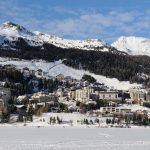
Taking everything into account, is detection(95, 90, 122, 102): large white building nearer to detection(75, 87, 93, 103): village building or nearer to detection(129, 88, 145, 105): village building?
detection(75, 87, 93, 103): village building

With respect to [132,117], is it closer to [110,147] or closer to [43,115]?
[43,115]

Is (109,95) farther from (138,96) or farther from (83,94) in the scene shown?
(138,96)

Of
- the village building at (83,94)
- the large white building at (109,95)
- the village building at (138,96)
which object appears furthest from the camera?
the village building at (138,96)

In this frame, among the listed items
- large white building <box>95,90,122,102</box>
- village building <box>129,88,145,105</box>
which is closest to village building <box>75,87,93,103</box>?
large white building <box>95,90,122,102</box>

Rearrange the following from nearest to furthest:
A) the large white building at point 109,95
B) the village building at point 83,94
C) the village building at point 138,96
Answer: the village building at point 83,94 → the large white building at point 109,95 → the village building at point 138,96

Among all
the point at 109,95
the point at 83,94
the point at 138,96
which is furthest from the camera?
the point at 138,96

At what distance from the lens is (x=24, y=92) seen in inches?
7495

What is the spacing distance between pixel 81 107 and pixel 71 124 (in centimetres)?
3195

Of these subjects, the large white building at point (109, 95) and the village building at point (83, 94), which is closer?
the village building at point (83, 94)

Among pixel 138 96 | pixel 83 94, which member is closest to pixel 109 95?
pixel 83 94

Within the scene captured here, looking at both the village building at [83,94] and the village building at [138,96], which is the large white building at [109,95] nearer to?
the village building at [83,94]

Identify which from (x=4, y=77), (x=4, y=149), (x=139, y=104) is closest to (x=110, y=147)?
(x=4, y=149)

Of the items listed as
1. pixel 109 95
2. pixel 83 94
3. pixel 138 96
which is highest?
pixel 83 94

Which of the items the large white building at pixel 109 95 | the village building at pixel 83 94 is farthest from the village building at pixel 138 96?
the village building at pixel 83 94
